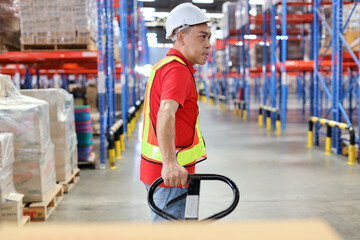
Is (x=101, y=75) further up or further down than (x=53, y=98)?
further up

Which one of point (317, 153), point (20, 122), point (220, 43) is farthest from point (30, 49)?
point (220, 43)

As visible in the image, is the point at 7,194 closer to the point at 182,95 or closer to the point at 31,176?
Answer: the point at 31,176

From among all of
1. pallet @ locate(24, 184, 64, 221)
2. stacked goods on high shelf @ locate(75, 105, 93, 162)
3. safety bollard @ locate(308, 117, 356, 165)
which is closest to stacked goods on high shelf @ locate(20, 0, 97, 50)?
stacked goods on high shelf @ locate(75, 105, 93, 162)

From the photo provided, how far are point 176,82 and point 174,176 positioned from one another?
0.47m

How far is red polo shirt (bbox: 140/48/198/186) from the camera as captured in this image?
2133mm

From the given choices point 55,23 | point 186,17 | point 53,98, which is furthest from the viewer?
point 55,23

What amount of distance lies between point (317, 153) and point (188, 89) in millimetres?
6886

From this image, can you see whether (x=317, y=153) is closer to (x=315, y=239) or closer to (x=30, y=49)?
(x=30, y=49)

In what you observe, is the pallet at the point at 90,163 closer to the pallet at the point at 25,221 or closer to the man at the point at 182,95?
the pallet at the point at 25,221

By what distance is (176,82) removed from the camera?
2.13 metres

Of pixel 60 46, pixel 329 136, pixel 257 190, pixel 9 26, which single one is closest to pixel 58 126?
pixel 60 46

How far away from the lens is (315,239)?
961 millimetres

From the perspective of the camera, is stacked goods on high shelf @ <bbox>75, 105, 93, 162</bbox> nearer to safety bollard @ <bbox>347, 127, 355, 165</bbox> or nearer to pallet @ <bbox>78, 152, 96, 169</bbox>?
pallet @ <bbox>78, 152, 96, 169</bbox>

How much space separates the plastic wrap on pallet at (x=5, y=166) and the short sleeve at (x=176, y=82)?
2.28 m
